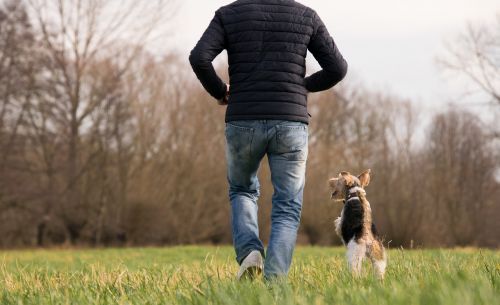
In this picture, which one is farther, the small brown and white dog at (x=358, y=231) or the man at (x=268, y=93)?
the small brown and white dog at (x=358, y=231)

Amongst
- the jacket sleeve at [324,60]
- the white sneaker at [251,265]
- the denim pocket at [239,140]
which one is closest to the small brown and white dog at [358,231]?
the white sneaker at [251,265]

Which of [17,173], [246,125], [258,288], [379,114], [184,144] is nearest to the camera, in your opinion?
[258,288]

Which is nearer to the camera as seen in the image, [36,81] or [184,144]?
[36,81]

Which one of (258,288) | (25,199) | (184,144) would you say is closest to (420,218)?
(184,144)

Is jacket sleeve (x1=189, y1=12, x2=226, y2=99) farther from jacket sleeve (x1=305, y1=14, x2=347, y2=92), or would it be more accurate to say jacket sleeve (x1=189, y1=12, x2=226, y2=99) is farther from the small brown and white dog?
the small brown and white dog

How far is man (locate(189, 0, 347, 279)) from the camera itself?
5605 mm

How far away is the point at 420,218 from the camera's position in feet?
111

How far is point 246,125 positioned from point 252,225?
0.89m

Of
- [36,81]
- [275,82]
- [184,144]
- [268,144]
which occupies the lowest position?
[268,144]

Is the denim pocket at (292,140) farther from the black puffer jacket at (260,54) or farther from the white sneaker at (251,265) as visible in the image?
the white sneaker at (251,265)

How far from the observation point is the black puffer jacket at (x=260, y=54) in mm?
5602

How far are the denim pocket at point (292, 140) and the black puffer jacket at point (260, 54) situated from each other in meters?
0.07

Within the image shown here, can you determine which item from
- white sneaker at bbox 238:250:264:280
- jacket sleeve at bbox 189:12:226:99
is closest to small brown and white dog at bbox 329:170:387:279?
white sneaker at bbox 238:250:264:280

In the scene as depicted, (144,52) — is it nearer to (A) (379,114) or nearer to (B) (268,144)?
(A) (379,114)
